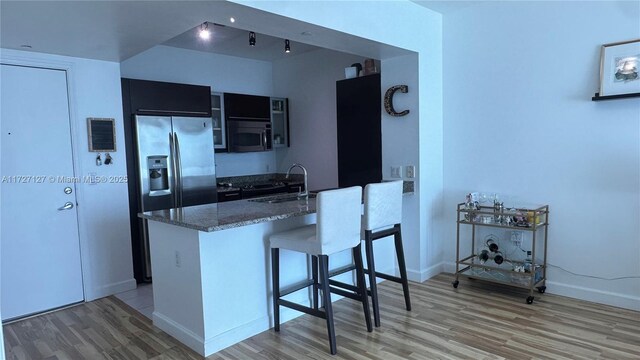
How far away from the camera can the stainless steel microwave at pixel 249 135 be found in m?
5.18

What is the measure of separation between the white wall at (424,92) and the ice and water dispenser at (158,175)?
88.9 inches

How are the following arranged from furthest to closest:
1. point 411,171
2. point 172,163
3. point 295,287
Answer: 1. point 172,163
2. point 411,171
3. point 295,287

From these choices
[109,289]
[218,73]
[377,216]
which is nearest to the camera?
[377,216]

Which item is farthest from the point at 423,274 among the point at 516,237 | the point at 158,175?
the point at 158,175

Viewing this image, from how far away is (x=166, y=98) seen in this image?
4.12 m

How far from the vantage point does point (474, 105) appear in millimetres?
3811

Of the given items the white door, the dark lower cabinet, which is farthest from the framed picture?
the white door

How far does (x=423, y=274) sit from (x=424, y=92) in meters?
1.76

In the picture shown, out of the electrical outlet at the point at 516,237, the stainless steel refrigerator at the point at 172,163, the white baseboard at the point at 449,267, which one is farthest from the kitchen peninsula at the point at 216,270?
the electrical outlet at the point at 516,237

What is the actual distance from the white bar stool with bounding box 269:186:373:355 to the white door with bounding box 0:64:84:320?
6.52 feet

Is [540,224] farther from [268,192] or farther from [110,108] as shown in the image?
[110,108]

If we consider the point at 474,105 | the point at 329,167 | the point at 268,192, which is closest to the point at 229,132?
the point at 268,192

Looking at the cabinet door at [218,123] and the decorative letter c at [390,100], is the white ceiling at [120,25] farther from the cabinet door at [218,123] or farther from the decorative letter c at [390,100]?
the cabinet door at [218,123]

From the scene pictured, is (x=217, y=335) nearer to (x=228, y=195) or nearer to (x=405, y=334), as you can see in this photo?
(x=405, y=334)
